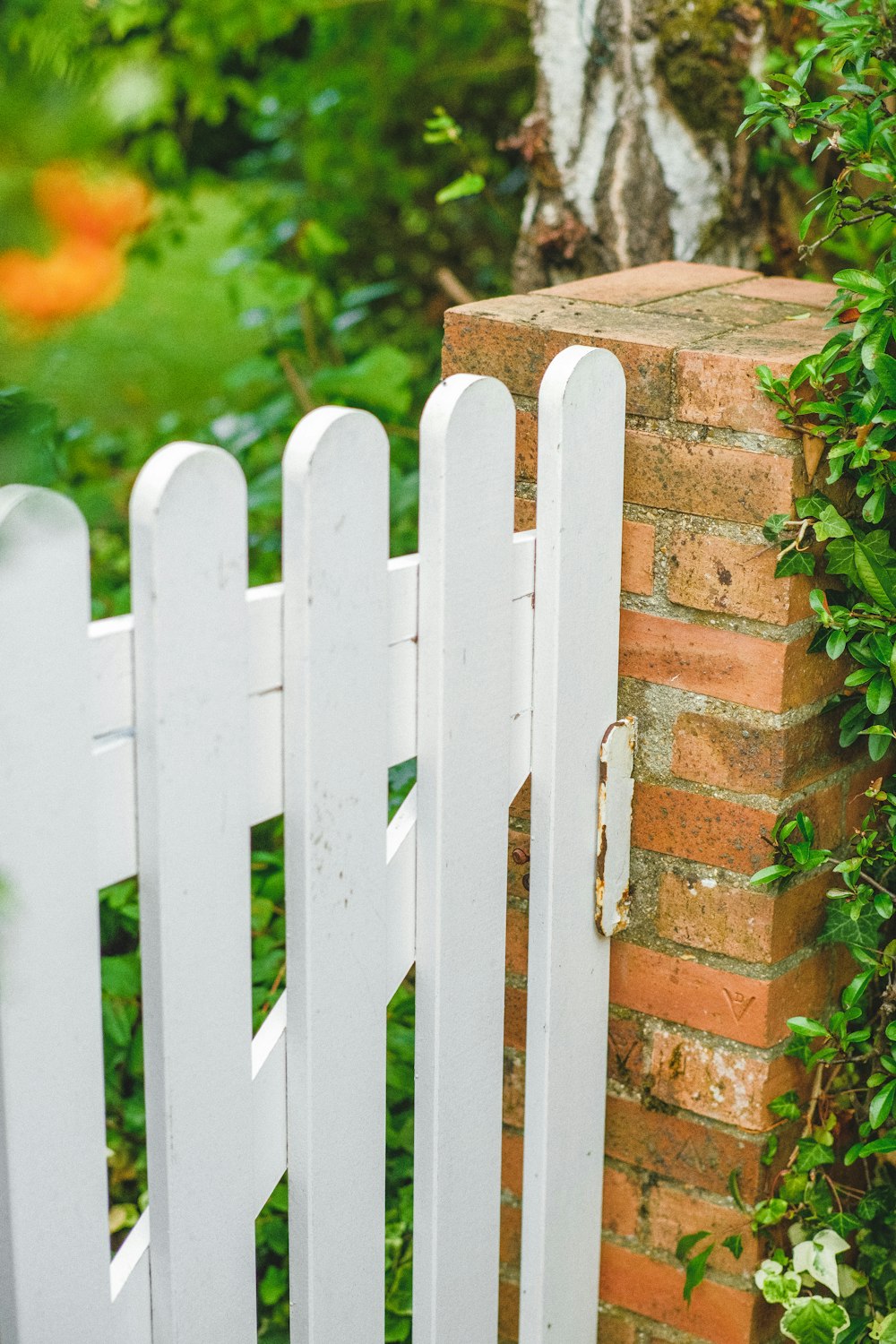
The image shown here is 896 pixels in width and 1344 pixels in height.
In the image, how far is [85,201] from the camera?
1.25 ft

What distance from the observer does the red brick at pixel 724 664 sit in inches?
52.8

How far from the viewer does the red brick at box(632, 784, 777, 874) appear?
54.9 inches

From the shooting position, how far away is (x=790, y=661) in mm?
1341

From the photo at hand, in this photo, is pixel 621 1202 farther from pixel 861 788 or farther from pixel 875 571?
pixel 875 571

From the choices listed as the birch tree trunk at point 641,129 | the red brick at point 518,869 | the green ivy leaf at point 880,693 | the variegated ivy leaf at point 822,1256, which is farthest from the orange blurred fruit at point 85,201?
the birch tree trunk at point 641,129

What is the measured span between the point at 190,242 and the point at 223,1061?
3.26 meters

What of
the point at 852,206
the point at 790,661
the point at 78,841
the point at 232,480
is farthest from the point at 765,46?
the point at 78,841

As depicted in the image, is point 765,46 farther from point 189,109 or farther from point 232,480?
point 189,109

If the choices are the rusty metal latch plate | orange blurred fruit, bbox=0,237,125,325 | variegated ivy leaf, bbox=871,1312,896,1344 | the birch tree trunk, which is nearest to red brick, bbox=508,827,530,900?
the rusty metal latch plate

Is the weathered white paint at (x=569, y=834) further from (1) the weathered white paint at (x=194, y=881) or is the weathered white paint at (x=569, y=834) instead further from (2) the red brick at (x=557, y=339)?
(1) the weathered white paint at (x=194, y=881)

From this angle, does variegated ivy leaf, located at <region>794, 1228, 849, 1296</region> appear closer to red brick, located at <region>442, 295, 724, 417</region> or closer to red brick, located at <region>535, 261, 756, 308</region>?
red brick, located at <region>442, 295, 724, 417</region>

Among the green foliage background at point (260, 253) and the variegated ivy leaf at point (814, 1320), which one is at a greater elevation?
the green foliage background at point (260, 253)

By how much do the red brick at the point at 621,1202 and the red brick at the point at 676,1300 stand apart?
3 centimetres

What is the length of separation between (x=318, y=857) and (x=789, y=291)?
96cm
